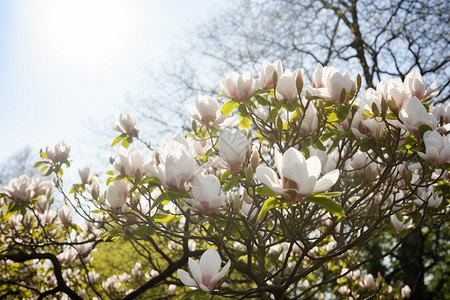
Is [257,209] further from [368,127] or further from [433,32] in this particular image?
[433,32]

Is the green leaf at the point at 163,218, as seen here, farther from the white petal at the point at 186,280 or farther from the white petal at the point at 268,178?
the white petal at the point at 268,178

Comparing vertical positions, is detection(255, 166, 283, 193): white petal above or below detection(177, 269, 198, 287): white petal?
above

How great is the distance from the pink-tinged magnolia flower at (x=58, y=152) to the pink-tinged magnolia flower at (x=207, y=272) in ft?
5.26

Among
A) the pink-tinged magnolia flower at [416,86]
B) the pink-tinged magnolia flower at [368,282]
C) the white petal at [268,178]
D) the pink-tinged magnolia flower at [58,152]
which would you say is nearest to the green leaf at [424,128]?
the pink-tinged magnolia flower at [416,86]

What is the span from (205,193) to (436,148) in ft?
2.71

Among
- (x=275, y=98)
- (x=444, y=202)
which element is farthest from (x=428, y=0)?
(x=275, y=98)

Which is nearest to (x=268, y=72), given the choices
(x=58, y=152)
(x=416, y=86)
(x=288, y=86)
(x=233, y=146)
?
(x=288, y=86)

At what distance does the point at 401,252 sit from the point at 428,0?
5098mm

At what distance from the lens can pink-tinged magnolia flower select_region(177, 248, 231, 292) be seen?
4.15 feet

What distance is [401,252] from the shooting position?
26.5 ft

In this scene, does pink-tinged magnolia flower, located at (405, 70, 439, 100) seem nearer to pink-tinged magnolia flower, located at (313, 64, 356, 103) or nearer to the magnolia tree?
the magnolia tree

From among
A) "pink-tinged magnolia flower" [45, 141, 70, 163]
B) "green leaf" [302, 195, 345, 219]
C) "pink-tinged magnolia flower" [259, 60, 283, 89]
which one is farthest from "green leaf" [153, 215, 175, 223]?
"pink-tinged magnolia flower" [45, 141, 70, 163]

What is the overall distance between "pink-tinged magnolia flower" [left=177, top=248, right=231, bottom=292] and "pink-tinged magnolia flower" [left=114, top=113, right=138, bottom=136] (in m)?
1.34

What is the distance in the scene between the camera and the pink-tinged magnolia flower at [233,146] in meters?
1.43
